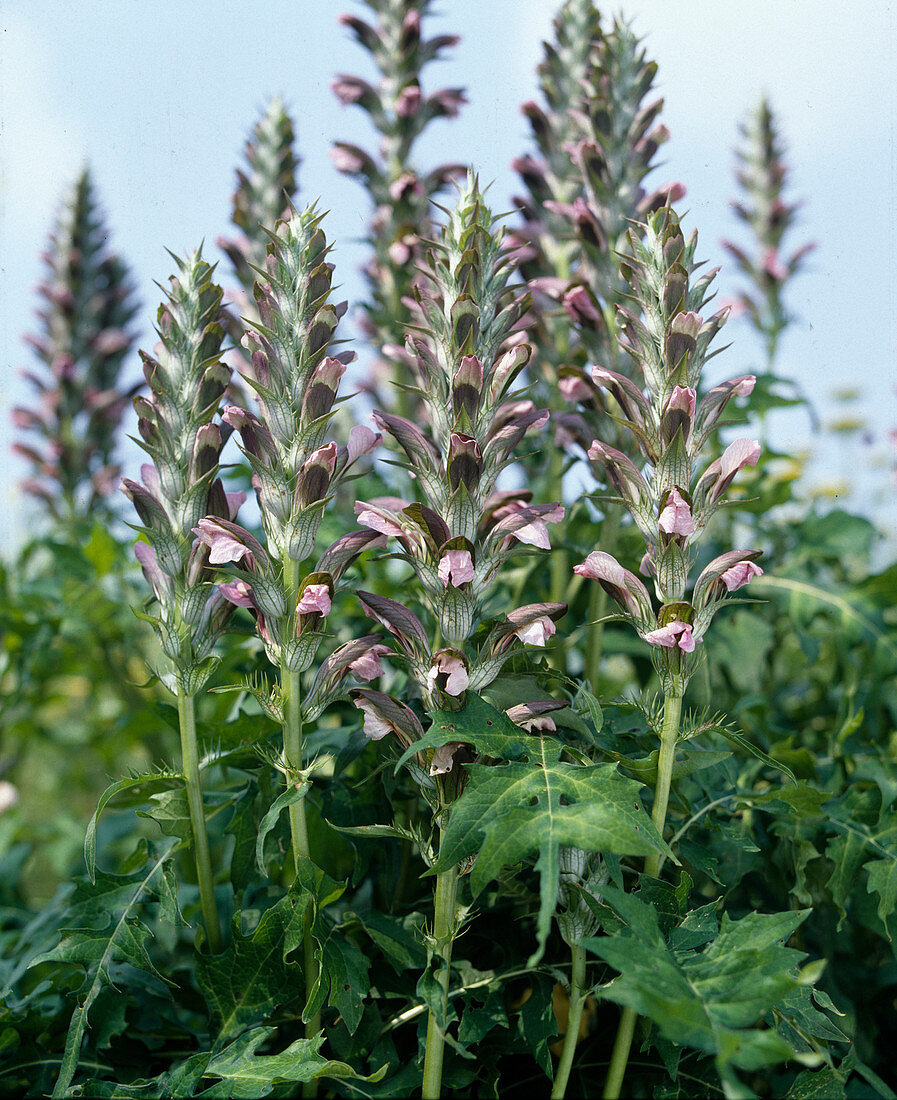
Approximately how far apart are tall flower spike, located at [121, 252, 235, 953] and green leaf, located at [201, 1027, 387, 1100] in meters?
0.33

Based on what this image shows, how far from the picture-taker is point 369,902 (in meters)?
2.08

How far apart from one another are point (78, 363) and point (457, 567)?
4.04 m

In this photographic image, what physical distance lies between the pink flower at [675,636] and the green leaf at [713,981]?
1.47 feet

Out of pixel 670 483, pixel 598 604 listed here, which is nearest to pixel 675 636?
pixel 670 483

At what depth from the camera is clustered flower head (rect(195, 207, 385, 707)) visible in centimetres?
168

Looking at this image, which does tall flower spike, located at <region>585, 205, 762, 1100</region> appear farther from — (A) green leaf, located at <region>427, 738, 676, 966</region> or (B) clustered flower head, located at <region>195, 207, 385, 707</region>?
(B) clustered flower head, located at <region>195, 207, 385, 707</region>

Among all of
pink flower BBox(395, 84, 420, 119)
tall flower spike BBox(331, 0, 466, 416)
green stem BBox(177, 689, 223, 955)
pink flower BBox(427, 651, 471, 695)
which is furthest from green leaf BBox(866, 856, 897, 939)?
pink flower BBox(395, 84, 420, 119)

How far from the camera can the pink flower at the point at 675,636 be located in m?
1.58

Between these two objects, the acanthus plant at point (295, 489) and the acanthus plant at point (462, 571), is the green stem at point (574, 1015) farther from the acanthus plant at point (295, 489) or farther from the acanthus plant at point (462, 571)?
the acanthus plant at point (295, 489)

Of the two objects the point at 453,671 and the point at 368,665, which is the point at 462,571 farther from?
the point at 368,665

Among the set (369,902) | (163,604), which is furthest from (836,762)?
(163,604)

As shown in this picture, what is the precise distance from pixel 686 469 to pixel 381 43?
2.76 m

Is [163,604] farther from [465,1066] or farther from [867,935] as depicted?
[867,935]

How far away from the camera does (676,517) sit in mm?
1588
